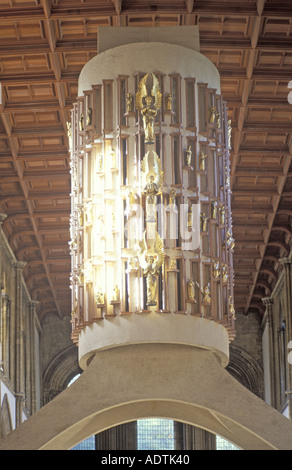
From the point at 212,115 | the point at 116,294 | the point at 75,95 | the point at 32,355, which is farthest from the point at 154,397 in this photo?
the point at 32,355

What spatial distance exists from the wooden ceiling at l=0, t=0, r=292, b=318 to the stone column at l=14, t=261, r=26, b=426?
2.99 feet

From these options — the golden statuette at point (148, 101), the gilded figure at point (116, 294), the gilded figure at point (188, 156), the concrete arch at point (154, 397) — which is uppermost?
the golden statuette at point (148, 101)

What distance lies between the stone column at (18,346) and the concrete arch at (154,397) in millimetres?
22738

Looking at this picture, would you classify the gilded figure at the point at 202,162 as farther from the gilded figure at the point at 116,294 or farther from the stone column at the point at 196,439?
the stone column at the point at 196,439

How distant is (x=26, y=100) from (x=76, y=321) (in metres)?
12.8

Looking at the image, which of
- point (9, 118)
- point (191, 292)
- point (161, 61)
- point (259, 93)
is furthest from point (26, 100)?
point (191, 292)

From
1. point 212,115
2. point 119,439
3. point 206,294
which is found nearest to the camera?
point 206,294

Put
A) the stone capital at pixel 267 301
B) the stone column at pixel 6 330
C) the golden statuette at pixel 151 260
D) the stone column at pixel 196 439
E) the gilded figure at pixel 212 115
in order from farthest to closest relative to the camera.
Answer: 1. the stone column at pixel 196 439
2. the stone capital at pixel 267 301
3. the stone column at pixel 6 330
4. the gilded figure at pixel 212 115
5. the golden statuette at pixel 151 260

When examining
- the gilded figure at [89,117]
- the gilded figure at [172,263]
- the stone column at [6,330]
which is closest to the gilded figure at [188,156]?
the gilded figure at [172,263]

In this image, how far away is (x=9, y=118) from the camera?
30.3 metres

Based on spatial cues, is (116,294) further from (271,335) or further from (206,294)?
(271,335)

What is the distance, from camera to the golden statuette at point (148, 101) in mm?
17969

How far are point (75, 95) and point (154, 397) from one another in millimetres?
13987

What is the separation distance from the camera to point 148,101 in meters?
18.0
